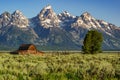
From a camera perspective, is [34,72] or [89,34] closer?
[34,72]

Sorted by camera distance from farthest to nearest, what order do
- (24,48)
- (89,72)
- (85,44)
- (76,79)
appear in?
(24,48) → (85,44) → (89,72) → (76,79)

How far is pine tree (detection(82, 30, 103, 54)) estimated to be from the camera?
96.7 m

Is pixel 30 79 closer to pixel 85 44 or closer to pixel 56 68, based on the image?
pixel 56 68

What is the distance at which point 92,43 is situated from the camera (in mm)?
98500

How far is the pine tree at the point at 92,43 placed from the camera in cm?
9669

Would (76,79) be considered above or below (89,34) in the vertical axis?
below

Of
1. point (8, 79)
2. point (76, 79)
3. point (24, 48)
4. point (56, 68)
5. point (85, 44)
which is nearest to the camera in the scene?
point (8, 79)

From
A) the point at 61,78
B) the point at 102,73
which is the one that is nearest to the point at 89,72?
the point at 102,73

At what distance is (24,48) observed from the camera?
129875 mm

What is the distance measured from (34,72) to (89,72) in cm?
309

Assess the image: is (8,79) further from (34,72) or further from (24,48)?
(24,48)

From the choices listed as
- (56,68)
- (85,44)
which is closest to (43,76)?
(56,68)

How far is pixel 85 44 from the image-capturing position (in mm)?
96812

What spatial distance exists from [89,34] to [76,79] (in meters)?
81.2
